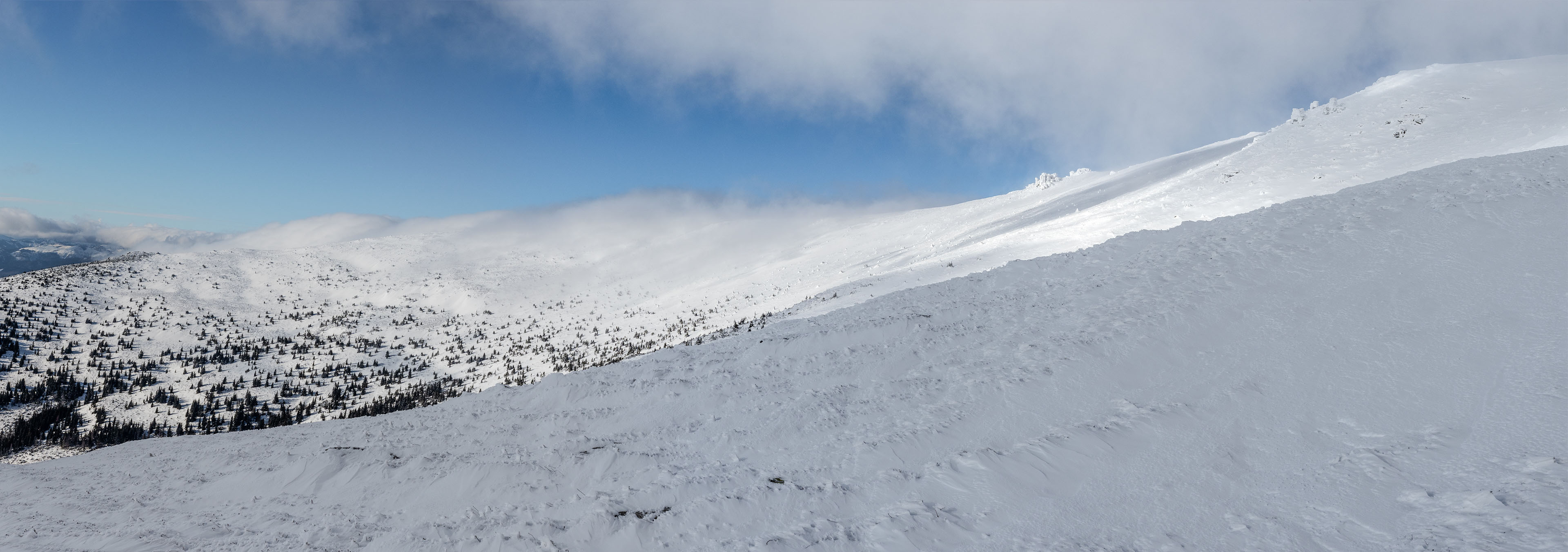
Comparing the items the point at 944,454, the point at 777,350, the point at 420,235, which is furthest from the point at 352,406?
the point at 420,235

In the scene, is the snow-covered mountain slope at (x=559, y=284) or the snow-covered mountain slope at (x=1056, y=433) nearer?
the snow-covered mountain slope at (x=1056, y=433)

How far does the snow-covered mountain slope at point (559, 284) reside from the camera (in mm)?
28125

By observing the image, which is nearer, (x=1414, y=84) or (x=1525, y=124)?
(x=1525, y=124)

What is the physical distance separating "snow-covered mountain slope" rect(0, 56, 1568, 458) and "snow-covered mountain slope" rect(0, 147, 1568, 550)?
32.9 ft

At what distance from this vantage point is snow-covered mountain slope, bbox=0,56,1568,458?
2812cm

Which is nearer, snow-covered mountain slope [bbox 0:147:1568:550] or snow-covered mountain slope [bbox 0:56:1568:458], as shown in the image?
snow-covered mountain slope [bbox 0:147:1568:550]

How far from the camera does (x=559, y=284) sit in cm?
10331

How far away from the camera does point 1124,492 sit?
268 inches

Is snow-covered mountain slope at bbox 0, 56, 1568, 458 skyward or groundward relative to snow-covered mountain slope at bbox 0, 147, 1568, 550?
skyward

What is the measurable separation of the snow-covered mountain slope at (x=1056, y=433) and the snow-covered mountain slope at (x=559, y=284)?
10.0 metres

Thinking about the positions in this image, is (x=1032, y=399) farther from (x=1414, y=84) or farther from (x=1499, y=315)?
(x=1414, y=84)

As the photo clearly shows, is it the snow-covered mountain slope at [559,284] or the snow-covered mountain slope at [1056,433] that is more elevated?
the snow-covered mountain slope at [559,284]

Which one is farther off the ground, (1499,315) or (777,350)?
(777,350)

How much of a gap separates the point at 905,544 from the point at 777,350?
1061cm
